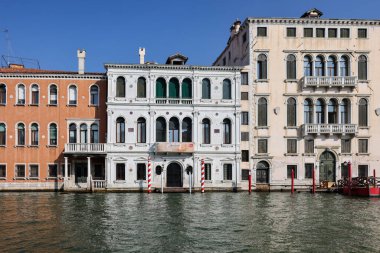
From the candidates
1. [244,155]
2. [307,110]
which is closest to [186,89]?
[244,155]

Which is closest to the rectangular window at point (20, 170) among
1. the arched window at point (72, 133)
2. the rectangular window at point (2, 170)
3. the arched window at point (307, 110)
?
the rectangular window at point (2, 170)

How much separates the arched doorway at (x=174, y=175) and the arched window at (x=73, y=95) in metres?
7.94

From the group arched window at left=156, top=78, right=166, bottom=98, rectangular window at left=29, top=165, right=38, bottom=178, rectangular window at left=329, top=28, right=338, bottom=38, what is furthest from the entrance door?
rectangular window at left=329, top=28, right=338, bottom=38

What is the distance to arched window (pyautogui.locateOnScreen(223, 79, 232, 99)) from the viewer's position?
32.2m

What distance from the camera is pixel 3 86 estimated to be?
31.2 m

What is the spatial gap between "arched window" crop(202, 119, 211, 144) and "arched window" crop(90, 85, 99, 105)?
7538 millimetres

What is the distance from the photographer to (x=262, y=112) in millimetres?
32750

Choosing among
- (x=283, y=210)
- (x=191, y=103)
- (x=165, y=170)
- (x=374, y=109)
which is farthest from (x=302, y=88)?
(x=283, y=210)

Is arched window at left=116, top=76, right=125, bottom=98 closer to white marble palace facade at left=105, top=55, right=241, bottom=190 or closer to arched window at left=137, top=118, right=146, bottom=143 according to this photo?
white marble palace facade at left=105, top=55, right=241, bottom=190

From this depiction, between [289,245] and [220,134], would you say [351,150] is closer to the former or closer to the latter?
[220,134]

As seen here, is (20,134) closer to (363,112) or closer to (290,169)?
(290,169)

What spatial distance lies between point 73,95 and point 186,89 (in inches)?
306

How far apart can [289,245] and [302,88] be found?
20610mm

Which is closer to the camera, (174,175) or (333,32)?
(174,175)
